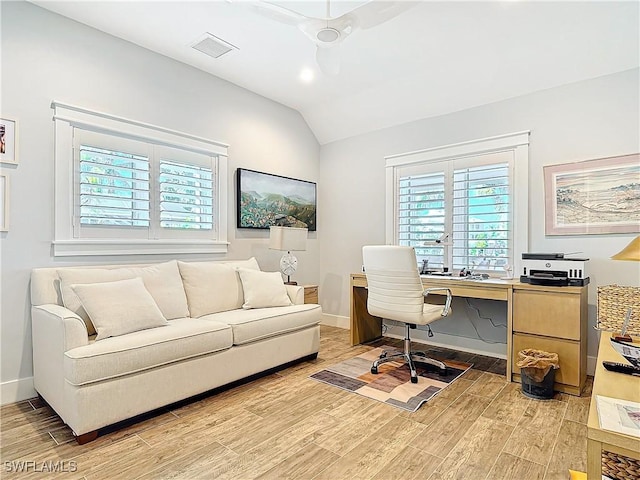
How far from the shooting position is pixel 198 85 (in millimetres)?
3787

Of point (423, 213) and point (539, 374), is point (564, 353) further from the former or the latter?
point (423, 213)

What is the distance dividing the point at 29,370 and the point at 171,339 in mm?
1225

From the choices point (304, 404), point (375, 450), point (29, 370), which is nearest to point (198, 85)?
point (29, 370)

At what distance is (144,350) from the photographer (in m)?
2.28

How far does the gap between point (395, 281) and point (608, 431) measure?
2.06m

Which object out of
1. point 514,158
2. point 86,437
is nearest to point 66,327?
point 86,437

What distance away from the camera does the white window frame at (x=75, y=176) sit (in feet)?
9.32

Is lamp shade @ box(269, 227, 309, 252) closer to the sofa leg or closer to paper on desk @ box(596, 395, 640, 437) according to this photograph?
the sofa leg

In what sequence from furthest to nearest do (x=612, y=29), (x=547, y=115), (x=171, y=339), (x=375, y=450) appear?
(x=547, y=115) → (x=612, y=29) → (x=171, y=339) → (x=375, y=450)

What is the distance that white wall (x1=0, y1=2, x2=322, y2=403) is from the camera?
2619mm

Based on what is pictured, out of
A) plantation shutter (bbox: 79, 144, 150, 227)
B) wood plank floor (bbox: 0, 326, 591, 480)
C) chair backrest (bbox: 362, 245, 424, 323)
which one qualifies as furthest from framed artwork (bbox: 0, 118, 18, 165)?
chair backrest (bbox: 362, 245, 424, 323)

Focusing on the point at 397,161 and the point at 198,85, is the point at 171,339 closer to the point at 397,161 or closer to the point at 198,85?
the point at 198,85

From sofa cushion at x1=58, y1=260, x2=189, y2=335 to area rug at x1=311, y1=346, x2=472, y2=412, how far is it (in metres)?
1.35

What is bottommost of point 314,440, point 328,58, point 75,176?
point 314,440
